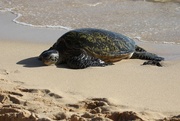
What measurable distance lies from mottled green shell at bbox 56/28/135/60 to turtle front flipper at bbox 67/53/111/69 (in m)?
0.17

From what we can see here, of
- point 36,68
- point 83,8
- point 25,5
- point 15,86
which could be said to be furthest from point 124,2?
point 15,86

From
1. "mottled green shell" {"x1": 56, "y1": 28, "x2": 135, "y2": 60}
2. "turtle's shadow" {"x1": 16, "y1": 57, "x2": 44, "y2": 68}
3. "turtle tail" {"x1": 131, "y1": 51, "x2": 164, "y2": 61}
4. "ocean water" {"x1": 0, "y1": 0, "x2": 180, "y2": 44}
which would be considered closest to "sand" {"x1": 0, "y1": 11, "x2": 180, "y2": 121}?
"turtle's shadow" {"x1": 16, "y1": 57, "x2": 44, "y2": 68}

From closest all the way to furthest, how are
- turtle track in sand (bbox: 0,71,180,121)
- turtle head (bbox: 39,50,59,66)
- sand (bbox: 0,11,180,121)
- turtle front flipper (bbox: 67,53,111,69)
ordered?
1. turtle track in sand (bbox: 0,71,180,121)
2. sand (bbox: 0,11,180,121)
3. turtle front flipper (bbox: 67,53,111,69)
4. turtle head (bbox: 39,50,59,66)

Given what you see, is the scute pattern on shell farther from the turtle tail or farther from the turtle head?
the turtle head

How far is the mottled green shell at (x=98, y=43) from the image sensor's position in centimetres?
685

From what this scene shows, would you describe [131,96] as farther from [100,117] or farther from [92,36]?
[92,36]

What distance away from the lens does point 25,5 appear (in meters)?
12.7

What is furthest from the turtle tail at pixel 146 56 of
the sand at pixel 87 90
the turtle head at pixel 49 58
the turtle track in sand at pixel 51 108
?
the turtle track in sand at pixel 51 108

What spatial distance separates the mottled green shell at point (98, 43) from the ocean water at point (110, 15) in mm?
1463

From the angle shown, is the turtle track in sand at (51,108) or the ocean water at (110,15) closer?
the turtle track in sand at (51,108)

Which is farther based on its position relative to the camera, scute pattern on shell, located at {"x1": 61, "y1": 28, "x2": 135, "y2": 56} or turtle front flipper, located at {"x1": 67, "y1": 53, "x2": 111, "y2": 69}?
scute pattern on shell, located at {"x1": 61, "y1": 28, "x2": 135, "y2": 56}

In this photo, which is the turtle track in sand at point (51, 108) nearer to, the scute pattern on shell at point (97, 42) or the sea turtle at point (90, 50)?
the sea turtle at point (90, 50)

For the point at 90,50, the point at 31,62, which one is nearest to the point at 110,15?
the point at 90,50

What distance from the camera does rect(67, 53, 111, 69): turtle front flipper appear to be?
6445 millimetres
